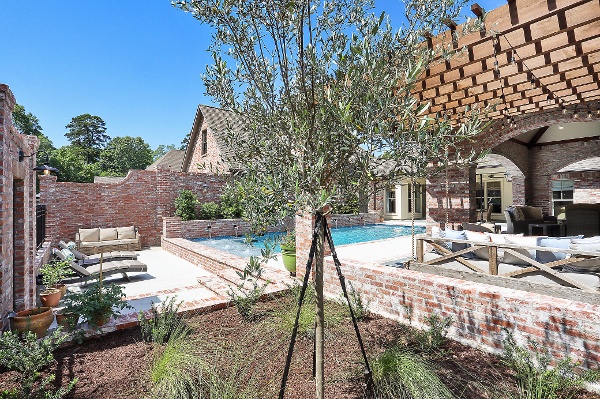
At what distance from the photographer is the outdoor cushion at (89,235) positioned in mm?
11406

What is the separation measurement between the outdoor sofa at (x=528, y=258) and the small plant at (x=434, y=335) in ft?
4.64

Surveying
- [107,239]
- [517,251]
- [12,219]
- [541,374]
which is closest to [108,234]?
[107,239]

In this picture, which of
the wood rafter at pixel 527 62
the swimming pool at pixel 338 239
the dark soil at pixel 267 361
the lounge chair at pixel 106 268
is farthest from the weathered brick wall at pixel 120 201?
the wood rafter at pixel 527 62

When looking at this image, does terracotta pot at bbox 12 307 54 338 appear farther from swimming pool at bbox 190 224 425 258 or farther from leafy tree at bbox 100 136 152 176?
leafy tree at bbox 100 136 152 176

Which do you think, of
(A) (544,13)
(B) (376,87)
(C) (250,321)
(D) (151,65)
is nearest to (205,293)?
(C) (250,321)

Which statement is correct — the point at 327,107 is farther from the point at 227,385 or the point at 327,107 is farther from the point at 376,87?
the point at 227,385

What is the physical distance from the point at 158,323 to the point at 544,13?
5.64m

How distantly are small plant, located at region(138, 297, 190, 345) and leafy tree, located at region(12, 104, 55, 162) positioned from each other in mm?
39248

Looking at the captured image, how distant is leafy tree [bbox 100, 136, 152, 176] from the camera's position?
152 feet

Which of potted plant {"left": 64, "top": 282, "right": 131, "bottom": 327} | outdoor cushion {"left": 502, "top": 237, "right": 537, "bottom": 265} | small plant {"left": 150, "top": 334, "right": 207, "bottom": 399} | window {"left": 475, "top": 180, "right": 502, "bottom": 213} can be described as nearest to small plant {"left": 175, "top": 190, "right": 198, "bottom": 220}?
potted plant {"left": 64, "top": 282, "right": 131, "bottom": 327}

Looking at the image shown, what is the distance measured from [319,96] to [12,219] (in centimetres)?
442

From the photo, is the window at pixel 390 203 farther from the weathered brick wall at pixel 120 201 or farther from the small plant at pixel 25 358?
the small plant at pixel 25 358

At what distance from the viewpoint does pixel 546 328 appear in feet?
10.5

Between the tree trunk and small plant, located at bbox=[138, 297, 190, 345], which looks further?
small plant, located at bbox=[138, 297, 190, 345]
